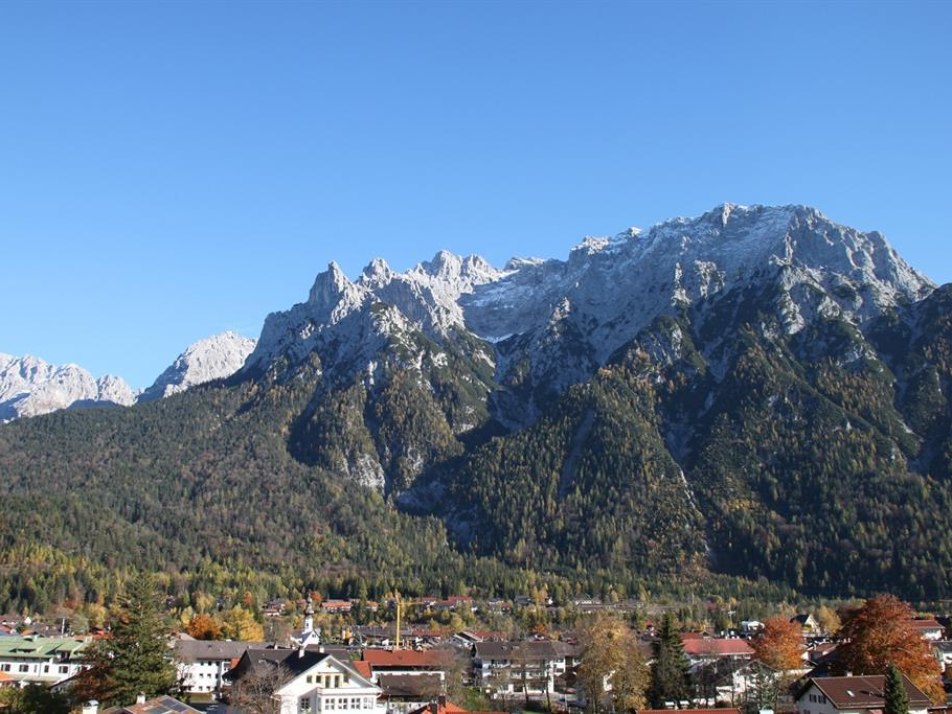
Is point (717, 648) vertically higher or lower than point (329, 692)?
lower

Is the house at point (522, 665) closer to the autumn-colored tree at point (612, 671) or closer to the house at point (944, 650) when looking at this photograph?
the autumn-colored tree at point (612, 671)

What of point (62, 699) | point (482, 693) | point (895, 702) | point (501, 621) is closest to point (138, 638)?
point (62, 699)

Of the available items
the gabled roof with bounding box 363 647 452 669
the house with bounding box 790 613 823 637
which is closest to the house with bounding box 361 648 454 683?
the gabled roof with bounding box 363 647 452 669

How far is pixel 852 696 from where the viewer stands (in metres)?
81.1

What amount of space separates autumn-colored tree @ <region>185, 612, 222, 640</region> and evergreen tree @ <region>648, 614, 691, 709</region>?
80.8 m

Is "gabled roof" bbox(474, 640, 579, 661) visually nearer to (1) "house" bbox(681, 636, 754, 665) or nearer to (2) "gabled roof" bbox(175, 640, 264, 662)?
(1) "house" bbox(681, 636, 754, 665)

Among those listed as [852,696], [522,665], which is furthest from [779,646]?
[522,665]

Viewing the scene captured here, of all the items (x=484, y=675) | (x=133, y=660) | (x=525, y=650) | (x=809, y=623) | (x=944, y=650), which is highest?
(x=133, y=660)

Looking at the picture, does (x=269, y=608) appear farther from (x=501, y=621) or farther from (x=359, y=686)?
(x=359, y=686)

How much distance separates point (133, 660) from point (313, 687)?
15108 mm

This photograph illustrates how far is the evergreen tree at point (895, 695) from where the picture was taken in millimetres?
72875

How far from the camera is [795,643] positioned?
364 feet

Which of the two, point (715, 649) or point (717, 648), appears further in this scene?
point (717, 648)

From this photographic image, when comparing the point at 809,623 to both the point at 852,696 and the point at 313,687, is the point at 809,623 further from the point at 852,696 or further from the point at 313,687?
the point at 313,687
